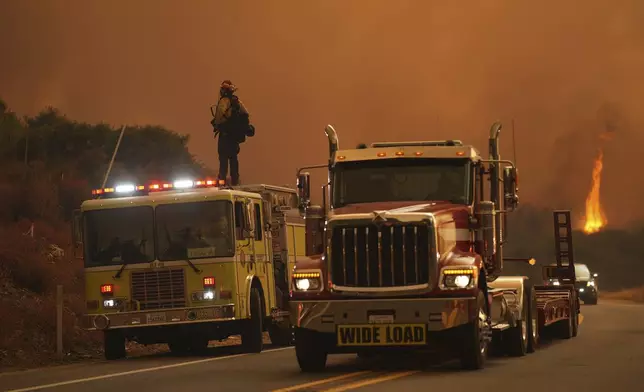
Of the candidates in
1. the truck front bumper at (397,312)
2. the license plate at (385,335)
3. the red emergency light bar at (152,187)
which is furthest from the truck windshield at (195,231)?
the license plate at (385,335)

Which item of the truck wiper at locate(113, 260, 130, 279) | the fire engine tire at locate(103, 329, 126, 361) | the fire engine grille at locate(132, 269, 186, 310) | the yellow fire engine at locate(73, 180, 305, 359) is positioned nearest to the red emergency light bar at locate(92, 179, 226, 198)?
the yellow fire engine at locate(73, 180, 305, 359)

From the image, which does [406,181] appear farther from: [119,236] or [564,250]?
[564,250]

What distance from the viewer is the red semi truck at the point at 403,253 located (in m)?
16.9

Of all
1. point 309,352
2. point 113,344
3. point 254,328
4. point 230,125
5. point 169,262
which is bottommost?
point 113,344

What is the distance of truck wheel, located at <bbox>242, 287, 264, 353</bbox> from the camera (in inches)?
924

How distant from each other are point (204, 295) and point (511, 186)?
6.19 metres

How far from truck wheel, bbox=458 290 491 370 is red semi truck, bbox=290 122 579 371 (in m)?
0.01

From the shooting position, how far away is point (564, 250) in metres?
30.0

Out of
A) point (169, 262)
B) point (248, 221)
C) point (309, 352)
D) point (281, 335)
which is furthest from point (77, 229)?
point (309, 352)

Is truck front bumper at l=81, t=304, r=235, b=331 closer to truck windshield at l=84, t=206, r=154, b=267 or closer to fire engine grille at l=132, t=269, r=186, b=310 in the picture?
fire engine grille at l=132, t=269, r=186, b=310

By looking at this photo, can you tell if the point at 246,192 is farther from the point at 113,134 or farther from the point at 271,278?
the point at 113,134

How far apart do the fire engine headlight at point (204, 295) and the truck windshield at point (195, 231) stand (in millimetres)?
617

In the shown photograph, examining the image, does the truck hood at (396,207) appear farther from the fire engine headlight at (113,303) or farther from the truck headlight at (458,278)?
the fire engine headlight at (113,303)

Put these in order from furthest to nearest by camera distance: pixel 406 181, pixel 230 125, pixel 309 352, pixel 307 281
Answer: pixel 230 125
pixel 406 181
pixel 309 352
pixel 307 281
